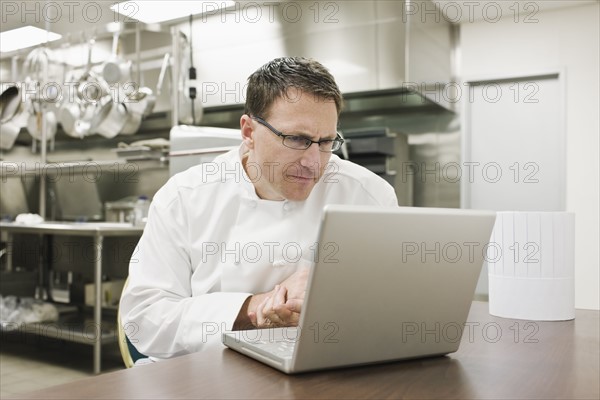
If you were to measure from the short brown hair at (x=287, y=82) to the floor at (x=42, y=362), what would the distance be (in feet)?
7.42

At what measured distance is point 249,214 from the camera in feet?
4.54

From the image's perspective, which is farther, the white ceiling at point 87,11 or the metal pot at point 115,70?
the metal pot at point 115,70

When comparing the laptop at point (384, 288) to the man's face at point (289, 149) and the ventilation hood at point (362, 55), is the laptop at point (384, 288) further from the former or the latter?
the ventilation hood at point (362, 55)

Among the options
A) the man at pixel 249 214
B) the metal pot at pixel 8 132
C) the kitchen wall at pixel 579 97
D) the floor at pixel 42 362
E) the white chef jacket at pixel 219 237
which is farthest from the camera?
the metal pot at pixel 8 132

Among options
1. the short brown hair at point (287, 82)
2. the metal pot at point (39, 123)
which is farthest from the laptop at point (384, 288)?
the metal pot at point (39, 123)

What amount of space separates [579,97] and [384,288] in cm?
316

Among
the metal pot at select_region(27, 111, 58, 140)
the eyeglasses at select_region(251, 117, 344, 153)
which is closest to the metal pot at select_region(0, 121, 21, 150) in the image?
the metal pot at select_region(27, 111, 58, 140)

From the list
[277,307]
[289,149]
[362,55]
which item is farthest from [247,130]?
[362,55]

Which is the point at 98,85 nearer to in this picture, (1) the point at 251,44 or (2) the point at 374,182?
(1) the point at 251,44

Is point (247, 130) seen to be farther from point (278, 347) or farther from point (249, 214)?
point (278, 347)

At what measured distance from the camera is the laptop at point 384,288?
698 mm

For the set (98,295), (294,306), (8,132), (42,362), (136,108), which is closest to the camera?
(294,306)

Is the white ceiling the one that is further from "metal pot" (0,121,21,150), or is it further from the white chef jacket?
the white chef jacket

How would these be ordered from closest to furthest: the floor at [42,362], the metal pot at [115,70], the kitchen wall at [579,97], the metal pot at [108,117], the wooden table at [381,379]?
the wooden table at [381,379]
the floor at [42,362]
the kitchen wall at [579,97]
the metal pot at [115,70]
the metal pot at [108,117]
